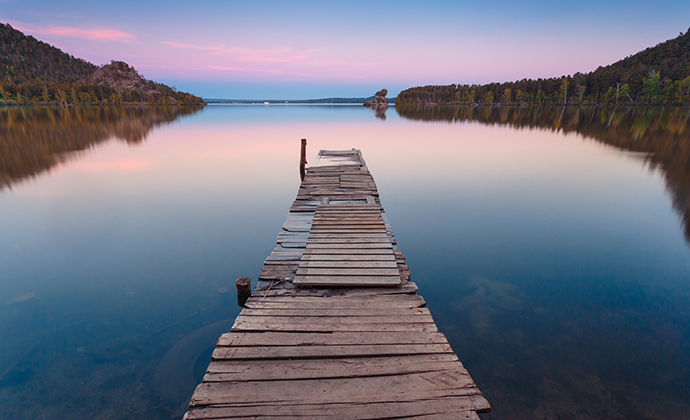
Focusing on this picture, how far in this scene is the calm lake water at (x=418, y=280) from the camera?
5.49 meters

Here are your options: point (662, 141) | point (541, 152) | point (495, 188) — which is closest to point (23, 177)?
point (495, 188)

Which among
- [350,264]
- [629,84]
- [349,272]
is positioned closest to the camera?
[349,272]

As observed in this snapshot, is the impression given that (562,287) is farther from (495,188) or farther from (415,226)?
(495,188)

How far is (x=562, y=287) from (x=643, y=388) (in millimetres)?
3172

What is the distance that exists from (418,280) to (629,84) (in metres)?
151

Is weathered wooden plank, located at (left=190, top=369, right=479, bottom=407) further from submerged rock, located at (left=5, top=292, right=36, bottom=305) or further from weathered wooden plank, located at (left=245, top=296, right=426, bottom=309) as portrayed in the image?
submerged rock, located at (left=5, top=292, right=36, bottom=305)

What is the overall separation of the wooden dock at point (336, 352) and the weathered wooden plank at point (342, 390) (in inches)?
0.5

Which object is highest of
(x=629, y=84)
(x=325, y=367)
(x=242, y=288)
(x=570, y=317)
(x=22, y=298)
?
(x=629, y=84)

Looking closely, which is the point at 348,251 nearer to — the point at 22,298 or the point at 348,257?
the point at 348,257

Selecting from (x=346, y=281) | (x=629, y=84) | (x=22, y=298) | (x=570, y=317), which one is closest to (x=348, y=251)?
(x=346, y=281)

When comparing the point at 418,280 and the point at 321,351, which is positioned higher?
the point at 321,351

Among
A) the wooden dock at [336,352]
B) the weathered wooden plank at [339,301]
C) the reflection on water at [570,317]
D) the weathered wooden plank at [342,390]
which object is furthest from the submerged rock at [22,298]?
the reflection on water at [570,317]

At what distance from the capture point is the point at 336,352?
4203 mm

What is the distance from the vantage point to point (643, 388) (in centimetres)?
538
